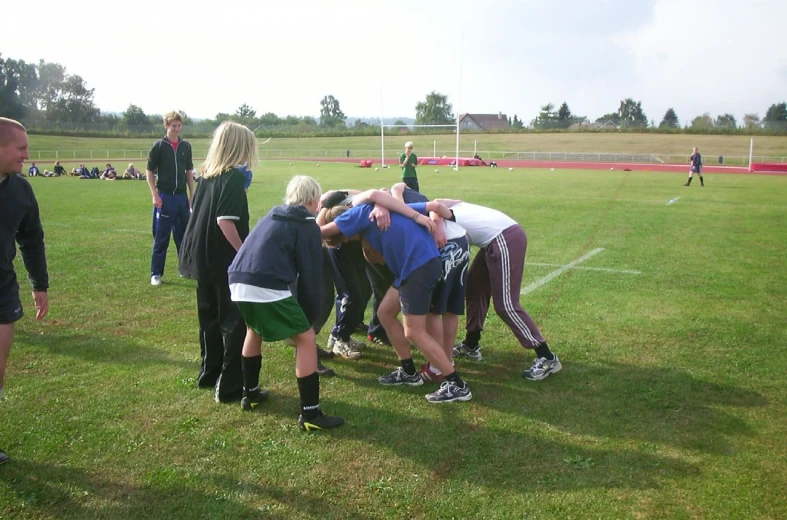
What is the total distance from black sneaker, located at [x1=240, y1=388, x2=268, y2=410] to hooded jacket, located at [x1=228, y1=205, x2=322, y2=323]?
98 centimetres

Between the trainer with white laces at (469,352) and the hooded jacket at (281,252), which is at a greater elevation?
the hooded jacket at (281,252)

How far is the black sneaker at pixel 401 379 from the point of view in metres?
4.93

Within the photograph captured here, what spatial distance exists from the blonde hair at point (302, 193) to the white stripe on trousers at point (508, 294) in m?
1.67

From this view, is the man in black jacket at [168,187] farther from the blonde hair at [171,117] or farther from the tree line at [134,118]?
the tree line at [134,118]

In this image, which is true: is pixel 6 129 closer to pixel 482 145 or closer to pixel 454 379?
pixel 454 379

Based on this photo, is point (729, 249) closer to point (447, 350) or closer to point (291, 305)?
point (447, 350)

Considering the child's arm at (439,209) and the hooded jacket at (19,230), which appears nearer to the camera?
the hooded jacket at (19,230)

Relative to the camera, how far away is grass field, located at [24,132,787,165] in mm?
59094

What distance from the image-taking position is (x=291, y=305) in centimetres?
398

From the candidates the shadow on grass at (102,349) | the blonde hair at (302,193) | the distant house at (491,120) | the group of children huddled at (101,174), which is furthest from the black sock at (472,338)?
the distant house at (491,120)

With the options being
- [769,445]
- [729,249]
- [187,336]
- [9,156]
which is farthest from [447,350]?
[729,249]

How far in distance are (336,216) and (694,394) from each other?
316 centimetres

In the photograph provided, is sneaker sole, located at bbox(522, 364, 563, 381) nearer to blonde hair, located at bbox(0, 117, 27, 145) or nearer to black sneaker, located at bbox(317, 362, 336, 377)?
black sneaker, located at bbox(317, 362, 336, 377)

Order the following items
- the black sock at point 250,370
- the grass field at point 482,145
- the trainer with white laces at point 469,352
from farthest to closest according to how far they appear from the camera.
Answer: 1. the grass field at point 482,145
2. the trainer with white laces at point 469,352
3. the black sock at point 250,370
